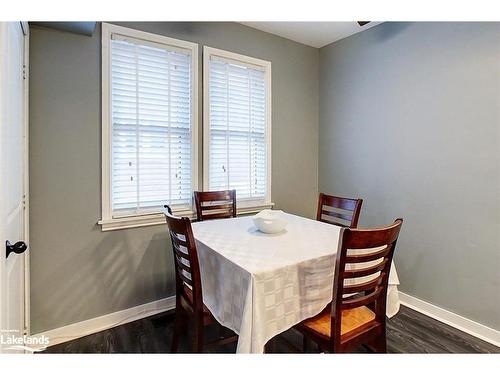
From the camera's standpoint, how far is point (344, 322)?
1.43 m

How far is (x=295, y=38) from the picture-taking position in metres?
3.09

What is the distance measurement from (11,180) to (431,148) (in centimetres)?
291

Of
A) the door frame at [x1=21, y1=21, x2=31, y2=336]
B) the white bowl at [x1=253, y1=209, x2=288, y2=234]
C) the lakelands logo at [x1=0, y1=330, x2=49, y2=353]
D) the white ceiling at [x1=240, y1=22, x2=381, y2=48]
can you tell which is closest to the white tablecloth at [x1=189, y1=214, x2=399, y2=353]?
the white bowl at [x1=253, y1=209, x2=288, y2=234]

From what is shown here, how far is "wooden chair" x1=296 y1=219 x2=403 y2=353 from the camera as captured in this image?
1200 millimetres

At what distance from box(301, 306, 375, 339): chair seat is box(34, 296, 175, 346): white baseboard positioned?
1.48 meters

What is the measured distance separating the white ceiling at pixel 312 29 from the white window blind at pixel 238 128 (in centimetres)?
42

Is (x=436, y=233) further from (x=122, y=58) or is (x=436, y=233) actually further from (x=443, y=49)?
(x=122, y=58)

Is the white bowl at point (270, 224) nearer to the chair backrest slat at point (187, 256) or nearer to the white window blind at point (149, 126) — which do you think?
the chair backrest slat at point (187, 256)

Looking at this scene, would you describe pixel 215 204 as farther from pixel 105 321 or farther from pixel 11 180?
pixel 11 180

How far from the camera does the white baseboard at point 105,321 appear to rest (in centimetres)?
198

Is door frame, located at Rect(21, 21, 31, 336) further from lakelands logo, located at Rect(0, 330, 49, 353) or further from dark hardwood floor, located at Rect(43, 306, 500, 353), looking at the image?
dark hardwood floor, located at Rect(43, 306, 500, 353)

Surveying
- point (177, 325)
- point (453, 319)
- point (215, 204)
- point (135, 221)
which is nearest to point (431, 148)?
point (453, 319)

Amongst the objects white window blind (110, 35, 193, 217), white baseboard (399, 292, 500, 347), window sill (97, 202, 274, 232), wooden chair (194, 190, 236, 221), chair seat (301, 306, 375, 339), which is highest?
white window blind (110, 35, 193, 217)
